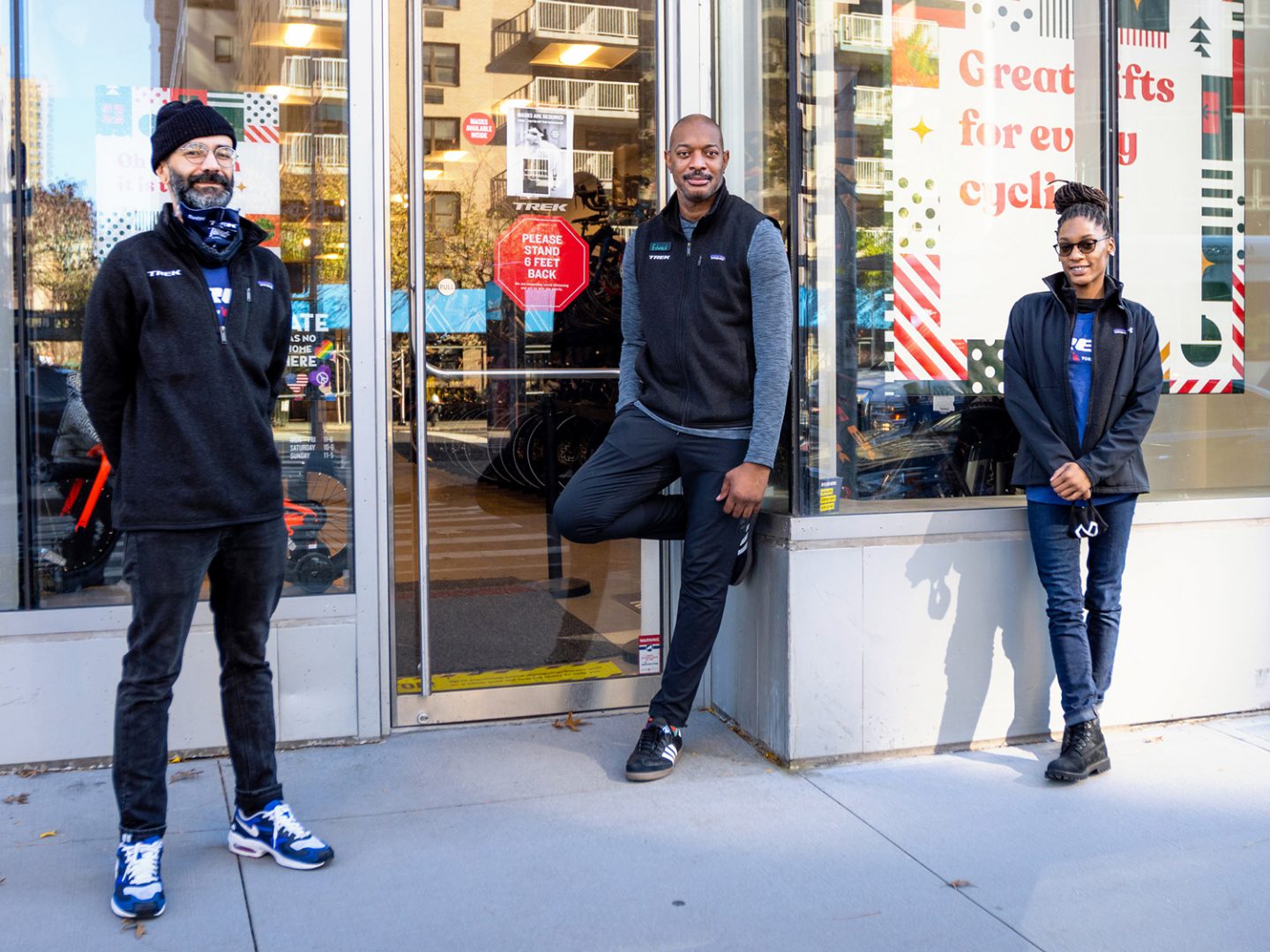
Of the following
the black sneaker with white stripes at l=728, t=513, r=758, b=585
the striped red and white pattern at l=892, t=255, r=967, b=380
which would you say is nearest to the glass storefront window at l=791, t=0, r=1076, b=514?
the striped red and white pattern at l=892, t=255, r=967, b=380

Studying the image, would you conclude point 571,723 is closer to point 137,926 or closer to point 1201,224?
point 137,926

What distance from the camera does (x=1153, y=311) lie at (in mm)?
5230

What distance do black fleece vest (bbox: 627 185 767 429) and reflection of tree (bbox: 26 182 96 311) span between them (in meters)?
1.86

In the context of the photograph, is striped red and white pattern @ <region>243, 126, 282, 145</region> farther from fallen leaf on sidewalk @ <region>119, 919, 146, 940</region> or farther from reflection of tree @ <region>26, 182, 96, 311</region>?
fallen leaf on sidewalk @ <region>119, 919, 146, 940</region>

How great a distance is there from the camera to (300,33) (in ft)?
14.4

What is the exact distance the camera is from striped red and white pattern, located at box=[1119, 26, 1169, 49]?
5195 mm

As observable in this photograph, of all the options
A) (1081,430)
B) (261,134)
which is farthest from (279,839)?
(1081,430)

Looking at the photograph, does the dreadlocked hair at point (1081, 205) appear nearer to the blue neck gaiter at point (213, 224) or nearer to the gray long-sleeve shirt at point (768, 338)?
the gray long-sleeve shirt at point (768, 338)

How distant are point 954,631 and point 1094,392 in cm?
95

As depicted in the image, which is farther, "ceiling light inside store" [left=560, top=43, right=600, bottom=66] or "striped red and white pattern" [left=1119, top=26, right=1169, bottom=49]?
"striped red and white pattern" [left=1119, top=26, right=1169, bottom=49]

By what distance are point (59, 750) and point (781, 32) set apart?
11.2 feet

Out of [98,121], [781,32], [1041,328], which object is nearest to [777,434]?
[1041,328]

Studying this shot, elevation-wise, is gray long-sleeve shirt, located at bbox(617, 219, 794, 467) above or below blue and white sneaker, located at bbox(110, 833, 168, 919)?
above

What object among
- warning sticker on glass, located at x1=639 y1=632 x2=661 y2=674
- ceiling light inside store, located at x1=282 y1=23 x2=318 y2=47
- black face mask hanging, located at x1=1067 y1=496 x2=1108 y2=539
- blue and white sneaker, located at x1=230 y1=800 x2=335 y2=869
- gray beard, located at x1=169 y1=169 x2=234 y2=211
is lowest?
blue and white sneaker, located at x1=230 y1=800 x2=335 y2=869
